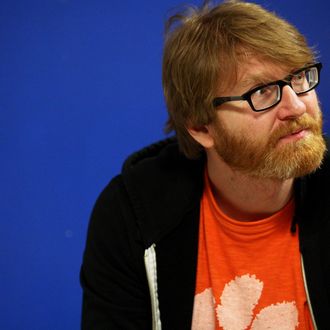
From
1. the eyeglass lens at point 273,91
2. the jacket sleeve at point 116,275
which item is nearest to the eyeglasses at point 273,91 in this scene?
the eyeglass lens at point 273,91

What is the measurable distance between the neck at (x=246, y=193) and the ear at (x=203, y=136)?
0.15ft

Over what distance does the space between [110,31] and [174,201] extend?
Answer: 711mm

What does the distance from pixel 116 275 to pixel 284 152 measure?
470 millimetres

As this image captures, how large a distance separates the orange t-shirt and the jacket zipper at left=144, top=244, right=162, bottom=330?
9 cm

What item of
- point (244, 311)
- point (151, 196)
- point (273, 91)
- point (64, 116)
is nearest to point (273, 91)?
point (273, 91)

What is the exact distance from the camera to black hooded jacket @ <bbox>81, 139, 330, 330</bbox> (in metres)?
1.05

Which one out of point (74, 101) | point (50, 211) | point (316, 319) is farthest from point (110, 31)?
point (316, 319)

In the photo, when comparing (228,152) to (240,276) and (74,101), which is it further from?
(74,101)

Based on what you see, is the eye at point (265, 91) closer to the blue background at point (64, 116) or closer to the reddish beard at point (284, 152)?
the reddish beard at point (284, 152)

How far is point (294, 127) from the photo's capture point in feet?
3.13

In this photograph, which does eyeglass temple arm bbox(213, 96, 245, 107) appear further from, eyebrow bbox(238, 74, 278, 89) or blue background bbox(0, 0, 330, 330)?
blue background bbox(0, 0, 330, 330)

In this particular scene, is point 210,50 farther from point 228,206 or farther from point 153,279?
point 153,279

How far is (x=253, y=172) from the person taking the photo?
102 cm

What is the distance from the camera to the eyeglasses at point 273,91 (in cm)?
96
